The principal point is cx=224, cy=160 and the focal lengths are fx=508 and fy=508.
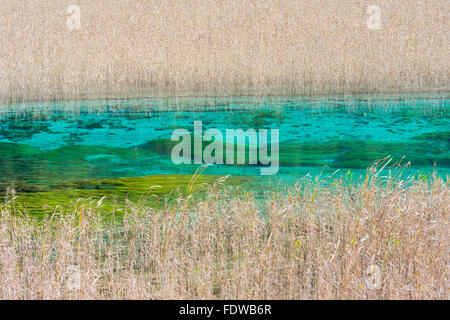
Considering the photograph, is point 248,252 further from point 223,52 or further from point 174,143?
point 223,52

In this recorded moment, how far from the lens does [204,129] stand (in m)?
10.5

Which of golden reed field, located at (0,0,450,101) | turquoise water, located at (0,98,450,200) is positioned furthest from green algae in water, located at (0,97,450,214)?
golden reed field, located at (0,0,450,101)

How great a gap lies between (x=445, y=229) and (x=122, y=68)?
1156 centimetres

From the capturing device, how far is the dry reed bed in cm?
384

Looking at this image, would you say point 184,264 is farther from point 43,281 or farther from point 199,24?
point 199,24

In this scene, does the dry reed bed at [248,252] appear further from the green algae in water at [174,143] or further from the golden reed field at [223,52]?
the golden reed field at [223,52]

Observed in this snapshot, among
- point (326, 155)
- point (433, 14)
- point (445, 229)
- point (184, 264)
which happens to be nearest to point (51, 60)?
point (326, 155)

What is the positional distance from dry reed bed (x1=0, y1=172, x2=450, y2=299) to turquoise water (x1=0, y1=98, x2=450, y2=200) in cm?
168

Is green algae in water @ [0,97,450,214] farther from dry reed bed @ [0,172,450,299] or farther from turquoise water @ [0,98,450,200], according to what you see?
dry reed bed @ [0,172,450,299]

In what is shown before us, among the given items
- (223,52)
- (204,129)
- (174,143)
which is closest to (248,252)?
(174,143)

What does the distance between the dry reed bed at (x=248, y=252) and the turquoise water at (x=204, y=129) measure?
66.0 inches

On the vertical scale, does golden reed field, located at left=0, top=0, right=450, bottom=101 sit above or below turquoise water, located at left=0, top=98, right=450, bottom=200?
above

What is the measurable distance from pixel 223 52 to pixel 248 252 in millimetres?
11796

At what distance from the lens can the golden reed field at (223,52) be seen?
1364cm
